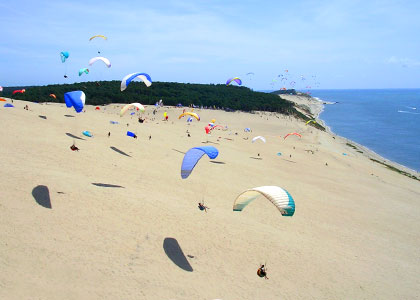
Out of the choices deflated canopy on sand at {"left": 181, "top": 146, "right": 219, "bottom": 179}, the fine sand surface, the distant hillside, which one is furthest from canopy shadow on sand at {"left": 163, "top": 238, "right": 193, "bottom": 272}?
the distant hillside

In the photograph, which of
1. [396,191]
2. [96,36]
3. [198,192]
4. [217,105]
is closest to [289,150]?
[396,191]

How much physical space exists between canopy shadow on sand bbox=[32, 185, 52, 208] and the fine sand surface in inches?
3.7

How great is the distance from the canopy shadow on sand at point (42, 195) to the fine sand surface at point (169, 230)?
0.31 feet

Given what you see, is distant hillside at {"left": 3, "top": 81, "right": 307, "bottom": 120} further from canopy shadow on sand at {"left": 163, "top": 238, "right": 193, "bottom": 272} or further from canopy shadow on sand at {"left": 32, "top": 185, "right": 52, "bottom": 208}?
canopy shadow on sand at {"left": 163, "top": 238, "right": 193, "bottom": 272}

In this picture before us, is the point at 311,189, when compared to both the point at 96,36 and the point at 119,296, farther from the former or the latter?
the point at 96,36

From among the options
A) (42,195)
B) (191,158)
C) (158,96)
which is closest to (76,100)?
(42,195)

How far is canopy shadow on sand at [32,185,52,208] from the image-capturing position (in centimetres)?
1232

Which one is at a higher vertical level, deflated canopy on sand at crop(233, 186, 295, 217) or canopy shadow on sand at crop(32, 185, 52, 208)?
deflated canopy on sand at crop(233, 186, 295, 217)

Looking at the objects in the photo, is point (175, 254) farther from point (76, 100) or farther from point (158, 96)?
point (158, 96)

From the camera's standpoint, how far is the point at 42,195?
1274 centimetres

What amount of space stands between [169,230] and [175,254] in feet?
4.73

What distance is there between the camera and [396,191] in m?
25.5

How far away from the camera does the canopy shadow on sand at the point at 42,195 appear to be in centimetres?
1232

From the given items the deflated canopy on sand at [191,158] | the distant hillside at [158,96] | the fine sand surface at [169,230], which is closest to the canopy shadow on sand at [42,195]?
the fine sand surface at [169,230]
